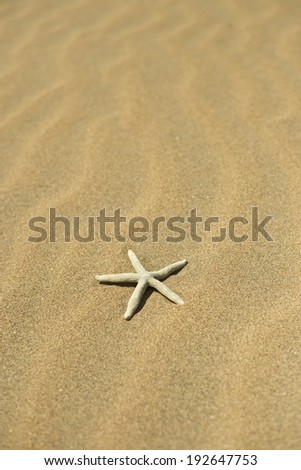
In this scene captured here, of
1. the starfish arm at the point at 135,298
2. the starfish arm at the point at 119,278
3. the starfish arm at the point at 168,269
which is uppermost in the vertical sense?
the starfish arm at the point at 119,278

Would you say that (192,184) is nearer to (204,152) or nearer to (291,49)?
(204,152)

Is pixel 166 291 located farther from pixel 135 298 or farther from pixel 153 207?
pixel 153 207

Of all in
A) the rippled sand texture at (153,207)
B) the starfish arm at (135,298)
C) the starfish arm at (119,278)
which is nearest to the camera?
the rippled sand texture at (153,207)

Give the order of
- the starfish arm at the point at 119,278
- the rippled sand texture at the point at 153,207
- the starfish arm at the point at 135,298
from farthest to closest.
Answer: the starfish arm at the point at 119,278 < the starfish arm at the point at 135,298 < the rippled sand texture at the point at 153,207

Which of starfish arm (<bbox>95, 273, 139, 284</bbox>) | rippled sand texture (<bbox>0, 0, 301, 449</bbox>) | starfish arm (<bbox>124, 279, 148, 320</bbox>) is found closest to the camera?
rippled sand texture (<bbox>0, 0, 301, 449</bbox>)

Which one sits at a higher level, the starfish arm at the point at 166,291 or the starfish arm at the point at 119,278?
the starfish arm at the point at 119,278

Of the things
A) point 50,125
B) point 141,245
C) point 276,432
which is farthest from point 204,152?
point 276,432

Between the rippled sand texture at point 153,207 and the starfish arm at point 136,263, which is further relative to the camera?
the starfish arm at point 136,263

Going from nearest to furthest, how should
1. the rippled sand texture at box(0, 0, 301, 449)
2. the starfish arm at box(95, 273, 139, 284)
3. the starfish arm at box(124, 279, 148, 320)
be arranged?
1. the rippled sand texture at box(0, 0, 301, 449)
2. the starfish arm at box(124, 279, 148, 320)
3. the starfish arm at box(95, 273, 139, 284)
